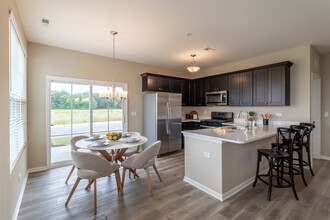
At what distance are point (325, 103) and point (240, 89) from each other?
2.09 metres

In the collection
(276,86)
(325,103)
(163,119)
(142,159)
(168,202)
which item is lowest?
(168,202)

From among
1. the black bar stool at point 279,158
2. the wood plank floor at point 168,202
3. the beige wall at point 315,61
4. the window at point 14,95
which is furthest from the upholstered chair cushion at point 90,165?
the beige wall at point 315,61

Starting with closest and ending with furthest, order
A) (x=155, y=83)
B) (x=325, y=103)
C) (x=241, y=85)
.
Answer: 1. (x=325, y=103)
2. (x=241, y=85)
3. (x=155, y=83)

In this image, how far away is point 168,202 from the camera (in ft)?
7.64

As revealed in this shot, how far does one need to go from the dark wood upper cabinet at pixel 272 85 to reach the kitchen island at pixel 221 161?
5.00 ft

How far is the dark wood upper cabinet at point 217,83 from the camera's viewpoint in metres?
4.89

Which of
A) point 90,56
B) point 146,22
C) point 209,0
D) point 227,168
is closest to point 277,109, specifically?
point 227,168

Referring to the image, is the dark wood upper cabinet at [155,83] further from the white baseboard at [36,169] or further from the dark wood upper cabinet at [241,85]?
the white baseboard at [36,169]

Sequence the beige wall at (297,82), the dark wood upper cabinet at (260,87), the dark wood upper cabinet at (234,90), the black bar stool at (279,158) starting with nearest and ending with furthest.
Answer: the black bar stool at (279,158), the beige wall at (297,82), the dark wood upper cabinet at (260,87), the dark wood upper cabinet at (234,90)

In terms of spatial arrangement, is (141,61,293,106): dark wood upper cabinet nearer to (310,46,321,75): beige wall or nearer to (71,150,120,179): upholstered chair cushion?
(310,46,321,75): beige wall

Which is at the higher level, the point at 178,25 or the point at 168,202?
the point at 178,25

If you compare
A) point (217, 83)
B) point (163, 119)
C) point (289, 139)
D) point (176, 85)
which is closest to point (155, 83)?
point (176, 85)

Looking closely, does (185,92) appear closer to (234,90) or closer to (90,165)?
(234,90)

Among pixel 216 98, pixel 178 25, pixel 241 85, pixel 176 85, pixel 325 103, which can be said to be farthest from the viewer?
pixel 176 85
